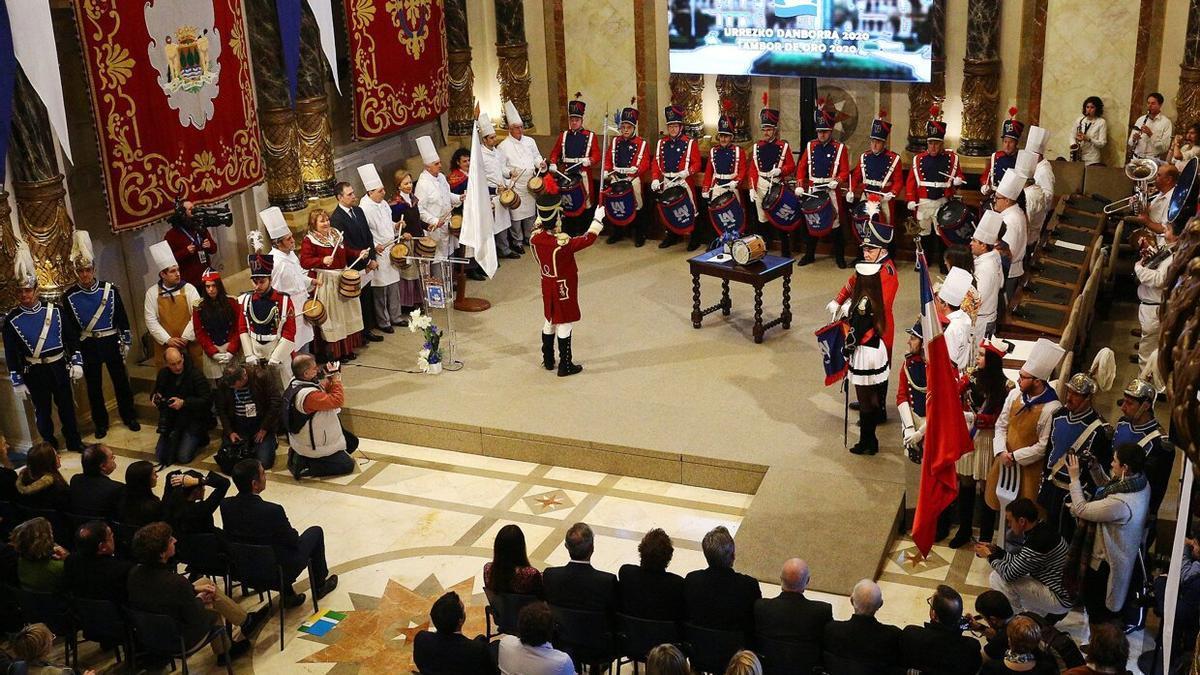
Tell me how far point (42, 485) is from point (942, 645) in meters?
5.51

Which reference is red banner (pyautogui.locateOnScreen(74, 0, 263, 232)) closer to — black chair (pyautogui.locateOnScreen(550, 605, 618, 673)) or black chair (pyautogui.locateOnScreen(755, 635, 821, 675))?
black chair (pyautogui.locateOnScreen(550, 605, 618, 673))

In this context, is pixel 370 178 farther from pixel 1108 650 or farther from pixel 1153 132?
pixel 1108 650

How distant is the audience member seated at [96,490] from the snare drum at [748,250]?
5824mm

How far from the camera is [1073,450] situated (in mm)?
7770

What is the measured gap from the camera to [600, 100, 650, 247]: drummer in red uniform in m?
15.1

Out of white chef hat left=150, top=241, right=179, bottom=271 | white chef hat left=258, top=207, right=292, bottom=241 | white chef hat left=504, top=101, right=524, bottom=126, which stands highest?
white chef hat left=504, top=101, right=524, bottom=126

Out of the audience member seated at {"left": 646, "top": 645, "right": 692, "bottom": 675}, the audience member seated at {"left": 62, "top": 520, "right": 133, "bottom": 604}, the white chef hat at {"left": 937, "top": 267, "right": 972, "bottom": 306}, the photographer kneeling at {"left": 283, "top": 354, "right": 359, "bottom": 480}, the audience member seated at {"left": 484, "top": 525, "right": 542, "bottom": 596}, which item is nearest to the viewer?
the audience member seated at {"left": 646, "top": 645, "right": 692, "bottom": 675}

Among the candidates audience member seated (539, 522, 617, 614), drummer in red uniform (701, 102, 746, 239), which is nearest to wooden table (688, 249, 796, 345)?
drummer in red uniform (701, 102, 746, 239)

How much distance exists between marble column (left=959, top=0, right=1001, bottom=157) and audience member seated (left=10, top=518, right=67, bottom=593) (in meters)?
10.7

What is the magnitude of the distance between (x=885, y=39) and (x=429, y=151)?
5.25 meters

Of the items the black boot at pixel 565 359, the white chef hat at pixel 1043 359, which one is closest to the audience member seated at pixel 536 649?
the white chef hat at pixel 1043 359

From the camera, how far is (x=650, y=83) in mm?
16328

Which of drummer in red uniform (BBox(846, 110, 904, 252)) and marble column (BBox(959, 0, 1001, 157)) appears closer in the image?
drummer in red uniform (BBox(846, 110, 904, 252))

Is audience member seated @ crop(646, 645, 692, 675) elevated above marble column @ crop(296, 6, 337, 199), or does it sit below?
below
